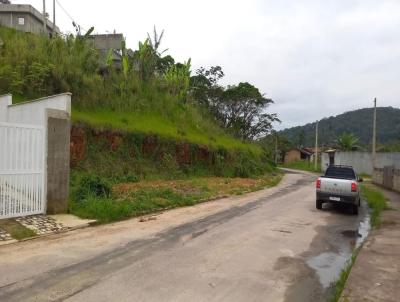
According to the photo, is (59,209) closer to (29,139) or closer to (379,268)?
(29,139)

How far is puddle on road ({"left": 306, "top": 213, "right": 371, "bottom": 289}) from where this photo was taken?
738 centimetres

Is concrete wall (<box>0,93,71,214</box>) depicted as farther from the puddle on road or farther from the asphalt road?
the puddle on road

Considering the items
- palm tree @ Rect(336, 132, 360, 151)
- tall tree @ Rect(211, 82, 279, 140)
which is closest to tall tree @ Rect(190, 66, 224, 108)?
tall tree @ Rect(211, 82, 279, 140)

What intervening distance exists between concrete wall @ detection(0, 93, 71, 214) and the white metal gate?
19 cm

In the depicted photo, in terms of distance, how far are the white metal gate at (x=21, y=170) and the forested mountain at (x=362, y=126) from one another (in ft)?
241

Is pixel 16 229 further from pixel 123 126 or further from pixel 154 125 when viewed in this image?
pixel 154 125

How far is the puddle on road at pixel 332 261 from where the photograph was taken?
24.2 feet

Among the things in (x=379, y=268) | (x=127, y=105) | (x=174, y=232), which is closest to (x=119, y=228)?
(x=174, y=232)

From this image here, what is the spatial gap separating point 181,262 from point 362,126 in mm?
97052

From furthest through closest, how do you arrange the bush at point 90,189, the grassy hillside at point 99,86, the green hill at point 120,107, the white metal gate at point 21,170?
1. the grassy hillside at point 99,86
2. the green hill at point 120,107
3. the bush at point 90,189
4. the white metal gate at point 21,170

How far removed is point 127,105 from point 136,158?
5577mm

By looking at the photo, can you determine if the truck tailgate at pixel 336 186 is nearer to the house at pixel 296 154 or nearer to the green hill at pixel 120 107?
the green hill at pixel 120 107

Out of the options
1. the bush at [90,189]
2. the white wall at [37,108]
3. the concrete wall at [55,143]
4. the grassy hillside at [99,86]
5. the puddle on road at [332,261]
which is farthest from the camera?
the grassy hillside at [99,86]

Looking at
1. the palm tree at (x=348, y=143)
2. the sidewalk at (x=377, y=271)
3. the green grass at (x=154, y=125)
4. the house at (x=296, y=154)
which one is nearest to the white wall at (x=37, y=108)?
the green grass at (x=154, y=125)
